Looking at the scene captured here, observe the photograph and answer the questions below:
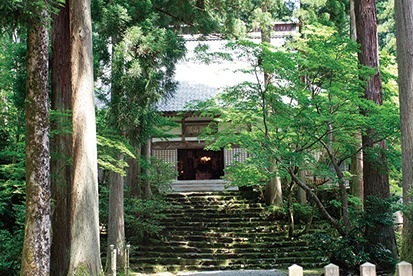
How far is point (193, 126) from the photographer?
17859mm

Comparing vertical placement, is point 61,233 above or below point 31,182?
below

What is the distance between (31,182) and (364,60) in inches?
266

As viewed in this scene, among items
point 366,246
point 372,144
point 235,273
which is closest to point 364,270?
point 366,246

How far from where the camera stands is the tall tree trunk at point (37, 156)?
5.14 metres

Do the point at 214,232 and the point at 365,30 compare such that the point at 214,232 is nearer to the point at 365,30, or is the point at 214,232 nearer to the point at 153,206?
the point at 153,206

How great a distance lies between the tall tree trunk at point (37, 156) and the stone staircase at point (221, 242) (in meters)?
6.36

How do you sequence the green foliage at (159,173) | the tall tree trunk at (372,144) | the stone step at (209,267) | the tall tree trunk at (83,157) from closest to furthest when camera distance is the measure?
the tall tree trunk at (83,157) → the tall tree trunk at (372,144) → the stone step at (209,267) → the green foliage at (159,173)

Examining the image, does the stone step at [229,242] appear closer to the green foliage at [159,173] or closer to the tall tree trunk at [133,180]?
the tall tree trunk at [133,180]

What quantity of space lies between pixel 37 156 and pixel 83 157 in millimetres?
1421

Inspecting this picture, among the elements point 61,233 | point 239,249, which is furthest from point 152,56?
point 239,249

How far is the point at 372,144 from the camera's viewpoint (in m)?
8.45

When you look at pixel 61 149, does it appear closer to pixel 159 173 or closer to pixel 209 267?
pixel 209 267

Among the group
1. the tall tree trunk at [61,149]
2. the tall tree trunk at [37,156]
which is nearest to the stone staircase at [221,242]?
the tall tree trunk at [61,149]

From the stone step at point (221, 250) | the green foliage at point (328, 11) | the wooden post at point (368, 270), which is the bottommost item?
the stone step at point (221, 250)
